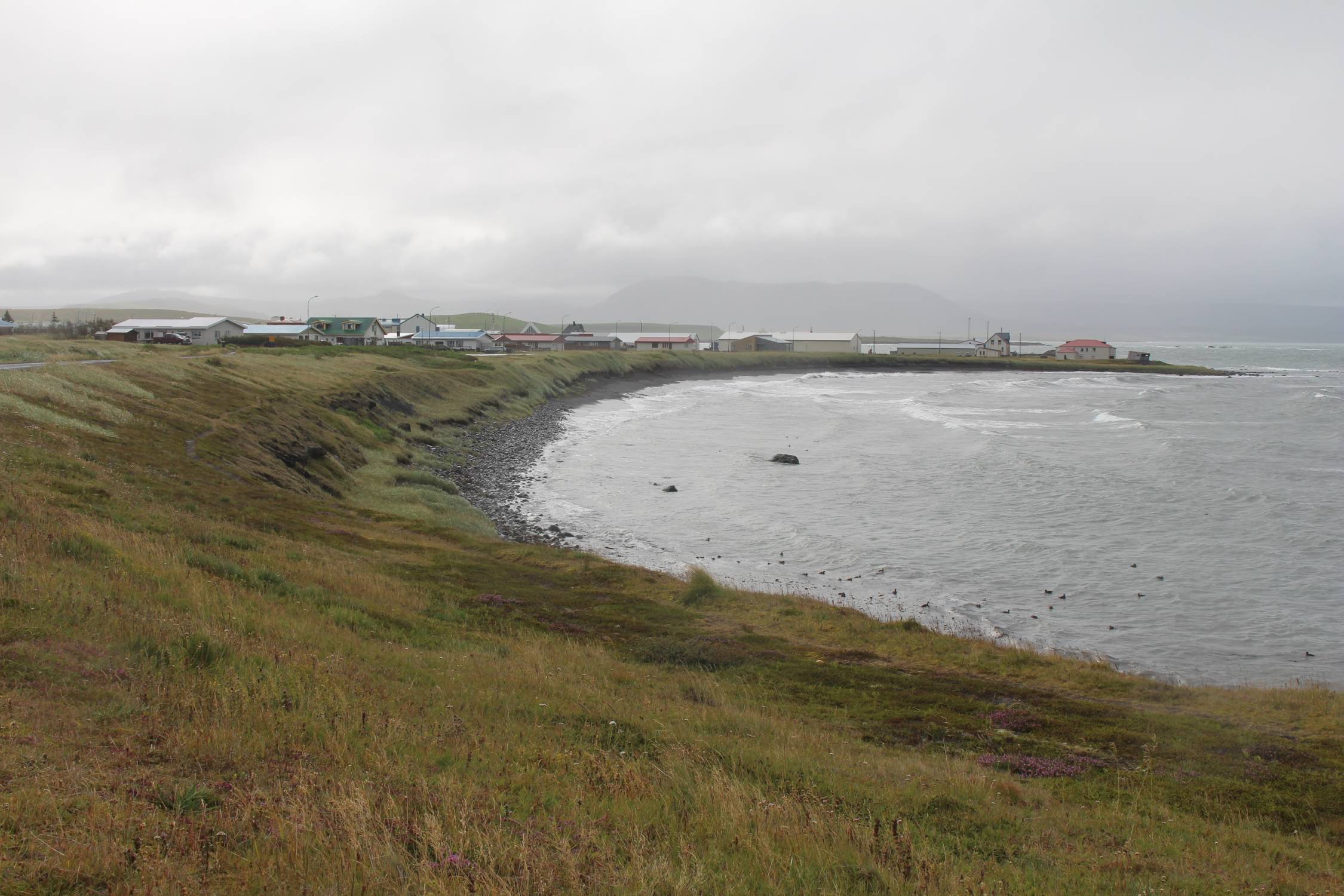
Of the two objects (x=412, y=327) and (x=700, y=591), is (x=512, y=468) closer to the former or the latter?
(x=700, y=591)

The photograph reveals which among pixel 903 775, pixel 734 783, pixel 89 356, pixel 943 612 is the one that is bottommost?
pixel 943 612

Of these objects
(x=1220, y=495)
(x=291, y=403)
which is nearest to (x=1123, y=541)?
(x=1220, y=495)

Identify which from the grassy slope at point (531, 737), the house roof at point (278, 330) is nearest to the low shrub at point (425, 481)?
the grassy slope at point (531, 737)

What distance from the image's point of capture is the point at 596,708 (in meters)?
11.5

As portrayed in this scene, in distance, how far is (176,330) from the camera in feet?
356

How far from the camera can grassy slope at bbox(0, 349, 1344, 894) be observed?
6.26 m

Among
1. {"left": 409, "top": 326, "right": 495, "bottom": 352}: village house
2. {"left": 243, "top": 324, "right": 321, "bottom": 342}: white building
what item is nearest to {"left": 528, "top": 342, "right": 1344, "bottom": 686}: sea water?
{"left": 243, "top": 324, "right": 321, "bottom": 342}: white building

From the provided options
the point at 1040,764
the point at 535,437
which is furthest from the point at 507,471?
the point at 1040,764

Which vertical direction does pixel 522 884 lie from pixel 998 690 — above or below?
above

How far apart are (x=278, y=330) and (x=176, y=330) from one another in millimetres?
28039

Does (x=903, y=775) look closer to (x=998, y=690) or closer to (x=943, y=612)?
(x=998, y=690)

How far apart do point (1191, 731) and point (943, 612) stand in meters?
10.1

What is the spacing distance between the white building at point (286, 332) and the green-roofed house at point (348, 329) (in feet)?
9.66

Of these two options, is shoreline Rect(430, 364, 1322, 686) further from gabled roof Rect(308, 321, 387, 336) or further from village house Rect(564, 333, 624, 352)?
village house Rect(564, 333, 624, 352)
